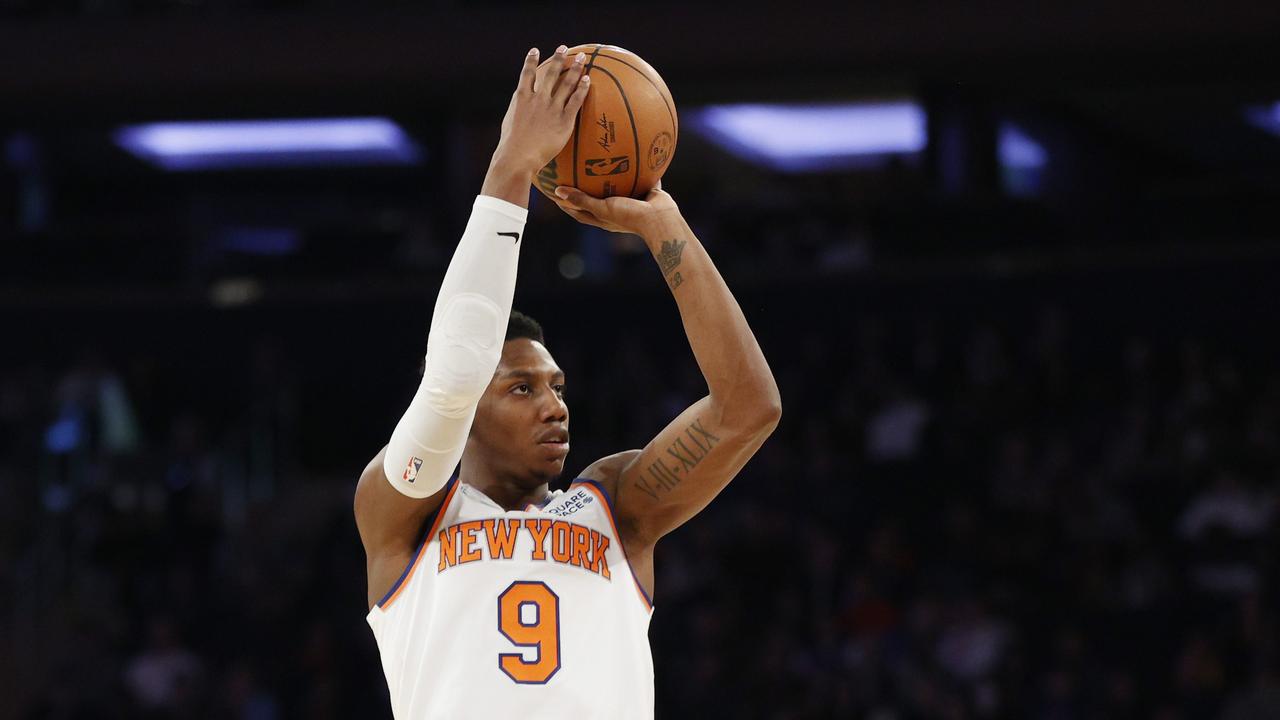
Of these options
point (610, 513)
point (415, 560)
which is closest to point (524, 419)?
point (610, 513)

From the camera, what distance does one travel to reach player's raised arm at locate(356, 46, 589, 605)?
3.12 meters

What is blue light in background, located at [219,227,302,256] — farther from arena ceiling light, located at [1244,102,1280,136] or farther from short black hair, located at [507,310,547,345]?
short black hair, located at [507,310,547,345]

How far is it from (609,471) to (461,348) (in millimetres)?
737

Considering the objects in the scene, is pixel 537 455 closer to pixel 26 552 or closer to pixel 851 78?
pixel 851 78

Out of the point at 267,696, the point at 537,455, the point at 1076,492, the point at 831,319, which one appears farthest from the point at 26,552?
the point at 537,455

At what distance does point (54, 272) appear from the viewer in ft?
47.2

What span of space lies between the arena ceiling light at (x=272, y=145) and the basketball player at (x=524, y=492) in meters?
9.21

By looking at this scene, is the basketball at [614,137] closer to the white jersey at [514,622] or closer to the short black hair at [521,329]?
the short black hair at [521,329]

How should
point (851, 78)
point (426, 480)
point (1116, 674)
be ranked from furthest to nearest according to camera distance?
1. point (851, 78)
2. point (1116, 674)
3. point (426, 480)

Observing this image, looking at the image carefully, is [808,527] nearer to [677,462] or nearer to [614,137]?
[677,462]

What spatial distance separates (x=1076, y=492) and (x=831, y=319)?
3362mm

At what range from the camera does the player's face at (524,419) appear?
3.60m

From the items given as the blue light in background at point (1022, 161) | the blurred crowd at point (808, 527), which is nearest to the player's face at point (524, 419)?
the blurred crowd at point (808, 527)
